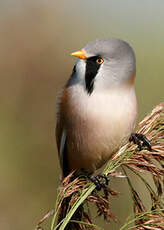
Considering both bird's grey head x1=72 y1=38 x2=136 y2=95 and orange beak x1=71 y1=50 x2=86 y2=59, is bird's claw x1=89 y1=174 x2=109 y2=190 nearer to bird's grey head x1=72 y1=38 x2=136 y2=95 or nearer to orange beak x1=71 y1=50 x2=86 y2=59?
bird's grey head x1=72 y1=38 x2=136 y2=95

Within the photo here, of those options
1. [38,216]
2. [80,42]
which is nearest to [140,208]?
[38,216]

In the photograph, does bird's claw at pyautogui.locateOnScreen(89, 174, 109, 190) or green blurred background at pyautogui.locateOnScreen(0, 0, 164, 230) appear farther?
green blurred background at pyautogui.locateOnScreen(0, 0, 164, 230)

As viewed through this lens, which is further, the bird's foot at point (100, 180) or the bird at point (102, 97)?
the bird at point (102, 97)

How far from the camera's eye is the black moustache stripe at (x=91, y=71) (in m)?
3.03

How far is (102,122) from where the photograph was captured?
120 inches

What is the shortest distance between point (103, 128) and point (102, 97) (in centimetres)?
21

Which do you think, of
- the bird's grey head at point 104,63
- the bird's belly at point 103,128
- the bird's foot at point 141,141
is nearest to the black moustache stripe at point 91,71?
the bird's grey head at point 104,63

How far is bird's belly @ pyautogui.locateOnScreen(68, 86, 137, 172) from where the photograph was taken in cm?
303

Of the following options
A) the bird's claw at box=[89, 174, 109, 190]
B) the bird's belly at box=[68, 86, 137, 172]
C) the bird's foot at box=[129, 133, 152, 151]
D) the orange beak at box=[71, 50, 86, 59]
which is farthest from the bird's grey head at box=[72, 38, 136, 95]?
the bird's claw at box=[89, 174, 109, 190]

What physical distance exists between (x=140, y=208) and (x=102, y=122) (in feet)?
2.48

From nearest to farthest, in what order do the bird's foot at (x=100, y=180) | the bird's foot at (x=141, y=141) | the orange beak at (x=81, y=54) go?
the bird's foot at (x=141, y=141) → the bird's foot at (x=100, y=180) → the orange beak at (x=81, y=54)

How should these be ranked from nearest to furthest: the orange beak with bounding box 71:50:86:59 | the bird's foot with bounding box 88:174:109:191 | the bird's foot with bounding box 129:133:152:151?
the bird's foot with bounding box 129:133:152:151 → the bird's foot with bounding box 88:174:109:191 → the orange beak with bounding box 71:50:86:59

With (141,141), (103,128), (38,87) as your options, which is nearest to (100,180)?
(141,141)

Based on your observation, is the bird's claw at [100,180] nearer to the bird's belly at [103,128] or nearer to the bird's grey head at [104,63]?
the bird's belly at [103,128]
